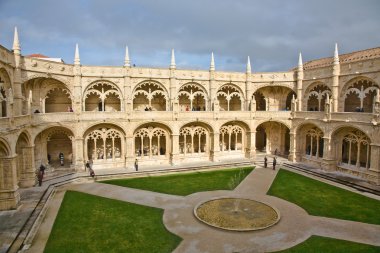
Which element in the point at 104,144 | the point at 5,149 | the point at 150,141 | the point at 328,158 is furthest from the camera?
the point at 150,141

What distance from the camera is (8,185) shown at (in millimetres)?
18344

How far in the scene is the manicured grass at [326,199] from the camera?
676 inches

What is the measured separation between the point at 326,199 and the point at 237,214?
24.5 ft

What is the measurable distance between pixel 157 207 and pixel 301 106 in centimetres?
2192

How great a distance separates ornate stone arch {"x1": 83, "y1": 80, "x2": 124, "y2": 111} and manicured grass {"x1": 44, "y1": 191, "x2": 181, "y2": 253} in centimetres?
1269

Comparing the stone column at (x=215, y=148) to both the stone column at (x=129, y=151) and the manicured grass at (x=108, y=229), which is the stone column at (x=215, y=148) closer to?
the stone column at (x=129, y=151)

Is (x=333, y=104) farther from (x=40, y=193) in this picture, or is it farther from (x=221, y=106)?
(x=40, y=193)

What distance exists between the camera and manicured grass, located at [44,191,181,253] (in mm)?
13398

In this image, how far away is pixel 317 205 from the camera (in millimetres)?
18641

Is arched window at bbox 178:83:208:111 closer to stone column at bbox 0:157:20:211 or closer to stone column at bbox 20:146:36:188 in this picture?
stone column at bbox 20:146:36:188

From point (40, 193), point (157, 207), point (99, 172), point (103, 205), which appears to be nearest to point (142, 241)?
point (157, 207)

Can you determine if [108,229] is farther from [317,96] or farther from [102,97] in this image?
[317,96]

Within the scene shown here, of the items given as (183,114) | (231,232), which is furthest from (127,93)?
(231,232)

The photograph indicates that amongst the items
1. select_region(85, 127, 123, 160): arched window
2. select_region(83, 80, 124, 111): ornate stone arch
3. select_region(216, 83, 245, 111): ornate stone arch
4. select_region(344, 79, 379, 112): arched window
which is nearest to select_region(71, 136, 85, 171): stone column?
select_region(85, 127, 123, 160): arched window
